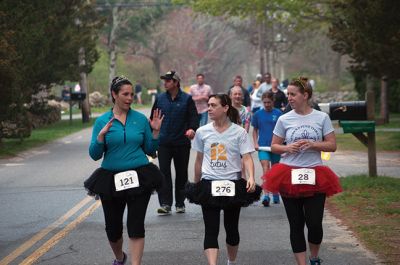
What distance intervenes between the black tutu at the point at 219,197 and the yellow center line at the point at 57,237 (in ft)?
6.58

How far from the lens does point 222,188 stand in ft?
26.2

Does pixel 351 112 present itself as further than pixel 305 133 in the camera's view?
Yes

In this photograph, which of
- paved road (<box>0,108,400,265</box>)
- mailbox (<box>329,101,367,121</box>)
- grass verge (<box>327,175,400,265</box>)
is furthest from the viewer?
mailbox (<box>329,101,367,121</box>)

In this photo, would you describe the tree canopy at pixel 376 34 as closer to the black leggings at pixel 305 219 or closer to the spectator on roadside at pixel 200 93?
the spectator on roadside at pixel 200 93

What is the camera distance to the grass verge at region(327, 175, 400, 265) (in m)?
9.63

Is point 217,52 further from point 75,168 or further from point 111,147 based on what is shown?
point 111,147

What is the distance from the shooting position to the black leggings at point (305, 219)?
800 centimetres

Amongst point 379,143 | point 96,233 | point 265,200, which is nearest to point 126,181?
point 96,233

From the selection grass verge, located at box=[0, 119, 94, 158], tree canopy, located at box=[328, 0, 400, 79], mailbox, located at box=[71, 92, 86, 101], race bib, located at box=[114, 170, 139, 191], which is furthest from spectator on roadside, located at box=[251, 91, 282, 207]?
mailbox, located at box=[71, 92, 86, 101]

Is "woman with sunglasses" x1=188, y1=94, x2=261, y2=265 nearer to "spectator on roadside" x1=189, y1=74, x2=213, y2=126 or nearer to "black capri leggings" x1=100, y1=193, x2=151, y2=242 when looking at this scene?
"black capri leggings" x1=100, y1=193, x2=151, y2=242

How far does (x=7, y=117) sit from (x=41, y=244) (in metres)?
13.7

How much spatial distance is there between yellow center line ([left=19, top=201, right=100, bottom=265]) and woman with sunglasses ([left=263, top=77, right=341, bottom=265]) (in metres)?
2.61

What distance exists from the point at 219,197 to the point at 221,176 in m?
0.21

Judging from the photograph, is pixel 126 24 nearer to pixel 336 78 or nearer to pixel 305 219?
pixel 336 78
